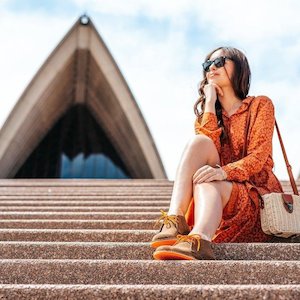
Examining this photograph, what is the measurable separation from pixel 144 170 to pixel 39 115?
399 centimetres

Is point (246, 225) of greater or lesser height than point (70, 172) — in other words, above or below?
below

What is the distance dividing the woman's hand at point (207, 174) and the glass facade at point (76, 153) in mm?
16108

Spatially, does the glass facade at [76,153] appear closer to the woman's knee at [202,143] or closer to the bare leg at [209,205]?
the woman's knee at [202,143]

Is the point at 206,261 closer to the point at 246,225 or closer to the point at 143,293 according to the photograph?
the point at 143,293

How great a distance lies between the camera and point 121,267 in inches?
89.1

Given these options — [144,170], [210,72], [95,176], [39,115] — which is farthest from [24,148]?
[210,72]

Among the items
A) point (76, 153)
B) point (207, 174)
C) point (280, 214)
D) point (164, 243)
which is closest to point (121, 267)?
point (164, 243)

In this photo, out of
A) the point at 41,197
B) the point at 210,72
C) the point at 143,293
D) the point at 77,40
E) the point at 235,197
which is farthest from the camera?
the point at 77,40

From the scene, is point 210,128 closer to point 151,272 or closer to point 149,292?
point 151,272

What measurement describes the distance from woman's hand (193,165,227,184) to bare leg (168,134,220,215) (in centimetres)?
7

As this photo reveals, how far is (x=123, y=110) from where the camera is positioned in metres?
16.4

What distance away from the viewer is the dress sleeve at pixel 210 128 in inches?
120

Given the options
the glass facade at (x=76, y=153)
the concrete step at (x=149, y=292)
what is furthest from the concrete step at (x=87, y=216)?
the glass facade at (x=76, y=153)

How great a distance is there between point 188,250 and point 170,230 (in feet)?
0.69
